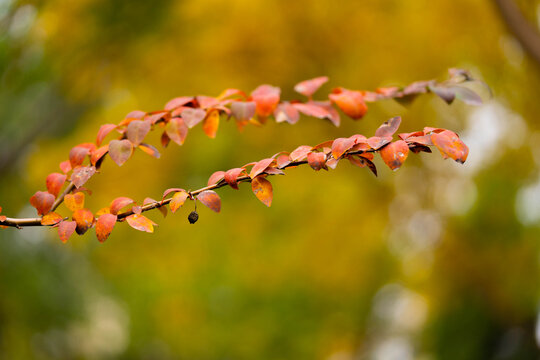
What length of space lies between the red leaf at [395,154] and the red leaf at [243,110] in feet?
0.96

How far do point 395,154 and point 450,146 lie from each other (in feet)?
0.23

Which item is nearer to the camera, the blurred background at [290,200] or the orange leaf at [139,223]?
the orange leaf at [139,223]

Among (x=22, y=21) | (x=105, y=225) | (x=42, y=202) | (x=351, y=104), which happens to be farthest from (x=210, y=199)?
(x=22, y=21)

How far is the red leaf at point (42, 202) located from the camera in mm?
768

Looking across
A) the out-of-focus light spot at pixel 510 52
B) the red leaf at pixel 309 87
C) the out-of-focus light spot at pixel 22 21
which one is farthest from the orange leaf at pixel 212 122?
the out-of-focus light spot at pixel 510 52

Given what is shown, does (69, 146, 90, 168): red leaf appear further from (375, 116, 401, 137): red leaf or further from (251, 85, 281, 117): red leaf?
(375, 116, 401, 137): red leaf

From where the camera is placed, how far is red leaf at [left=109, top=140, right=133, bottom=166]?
78 centimetres

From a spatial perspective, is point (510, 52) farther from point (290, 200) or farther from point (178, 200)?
point (178, 200)

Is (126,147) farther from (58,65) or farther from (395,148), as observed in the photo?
(58,65)

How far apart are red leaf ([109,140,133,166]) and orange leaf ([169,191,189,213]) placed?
0.11m

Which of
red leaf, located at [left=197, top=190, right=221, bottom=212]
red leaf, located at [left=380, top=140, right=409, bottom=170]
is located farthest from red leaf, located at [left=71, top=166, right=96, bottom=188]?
red leaf, located at [left=380, top=140, right=409, bottom=170]

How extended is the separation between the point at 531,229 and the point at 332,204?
1.16 meters

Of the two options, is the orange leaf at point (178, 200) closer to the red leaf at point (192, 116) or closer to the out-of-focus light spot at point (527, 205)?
the red leaf at point (192, 116)

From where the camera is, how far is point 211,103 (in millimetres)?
975
